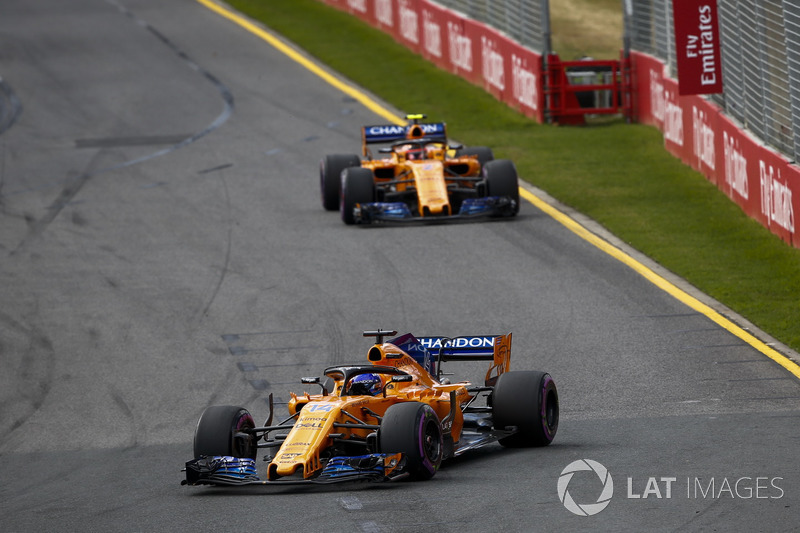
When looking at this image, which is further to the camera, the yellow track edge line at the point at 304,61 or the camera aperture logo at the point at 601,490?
the yellow track edge line at the point at 304,61

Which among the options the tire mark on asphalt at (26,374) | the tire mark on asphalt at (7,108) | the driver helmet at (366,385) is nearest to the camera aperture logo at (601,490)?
the driver helmet at (366,385)

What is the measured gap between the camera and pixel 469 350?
11359 millimetres

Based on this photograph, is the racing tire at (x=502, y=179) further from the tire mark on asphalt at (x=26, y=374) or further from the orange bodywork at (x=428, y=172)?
the tire mark on asphalt at (x=26, y=374)

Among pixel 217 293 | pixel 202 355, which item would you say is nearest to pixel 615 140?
pixel 217 293

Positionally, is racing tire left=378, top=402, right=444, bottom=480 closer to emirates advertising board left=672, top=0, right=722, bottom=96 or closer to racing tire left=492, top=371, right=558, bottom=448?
racing tire left=492, top=371, right=558, bottom=448

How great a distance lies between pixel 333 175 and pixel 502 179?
2.91 metres

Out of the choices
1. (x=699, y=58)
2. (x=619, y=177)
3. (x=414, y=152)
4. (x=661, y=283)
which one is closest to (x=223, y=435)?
(x=661, y=283)

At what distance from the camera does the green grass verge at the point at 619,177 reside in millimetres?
16109

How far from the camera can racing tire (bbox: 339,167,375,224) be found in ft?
65.4

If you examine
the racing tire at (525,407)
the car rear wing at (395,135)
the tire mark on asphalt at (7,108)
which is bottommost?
the tire mark on asphalt at (7,108)

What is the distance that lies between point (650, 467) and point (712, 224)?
1025cm

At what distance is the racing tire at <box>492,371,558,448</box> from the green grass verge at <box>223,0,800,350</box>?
3.80 meters

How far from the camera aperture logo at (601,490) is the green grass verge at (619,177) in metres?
4.61

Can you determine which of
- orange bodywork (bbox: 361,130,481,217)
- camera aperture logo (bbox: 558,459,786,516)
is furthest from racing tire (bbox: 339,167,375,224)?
camera aperture logo (bbox: 558,459,786,516)
